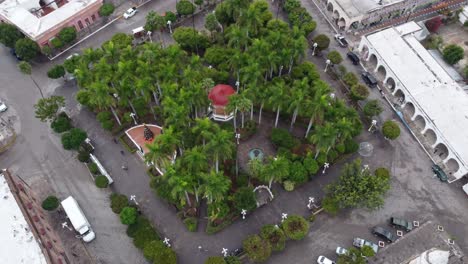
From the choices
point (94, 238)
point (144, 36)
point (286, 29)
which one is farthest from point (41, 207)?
point (286, 29)

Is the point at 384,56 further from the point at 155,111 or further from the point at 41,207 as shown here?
the point at 41,207

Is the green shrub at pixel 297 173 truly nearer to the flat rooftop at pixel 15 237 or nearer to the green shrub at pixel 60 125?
the flat rooftop at pixel 15 237

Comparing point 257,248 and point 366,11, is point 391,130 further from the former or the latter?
point 257,248

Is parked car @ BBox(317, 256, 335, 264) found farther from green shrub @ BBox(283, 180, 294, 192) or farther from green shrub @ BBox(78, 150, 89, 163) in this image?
green shrub @ BBox(78, 150, 89, 163)

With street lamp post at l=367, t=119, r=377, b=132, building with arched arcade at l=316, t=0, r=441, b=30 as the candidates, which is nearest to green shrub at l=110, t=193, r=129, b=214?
street lamp post at l=367, t=119, r=377, b=132

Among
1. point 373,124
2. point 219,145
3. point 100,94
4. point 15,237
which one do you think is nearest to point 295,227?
point 219,145

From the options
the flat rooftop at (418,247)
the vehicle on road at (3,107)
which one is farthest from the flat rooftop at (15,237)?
the flat rooftop at (418,247)
